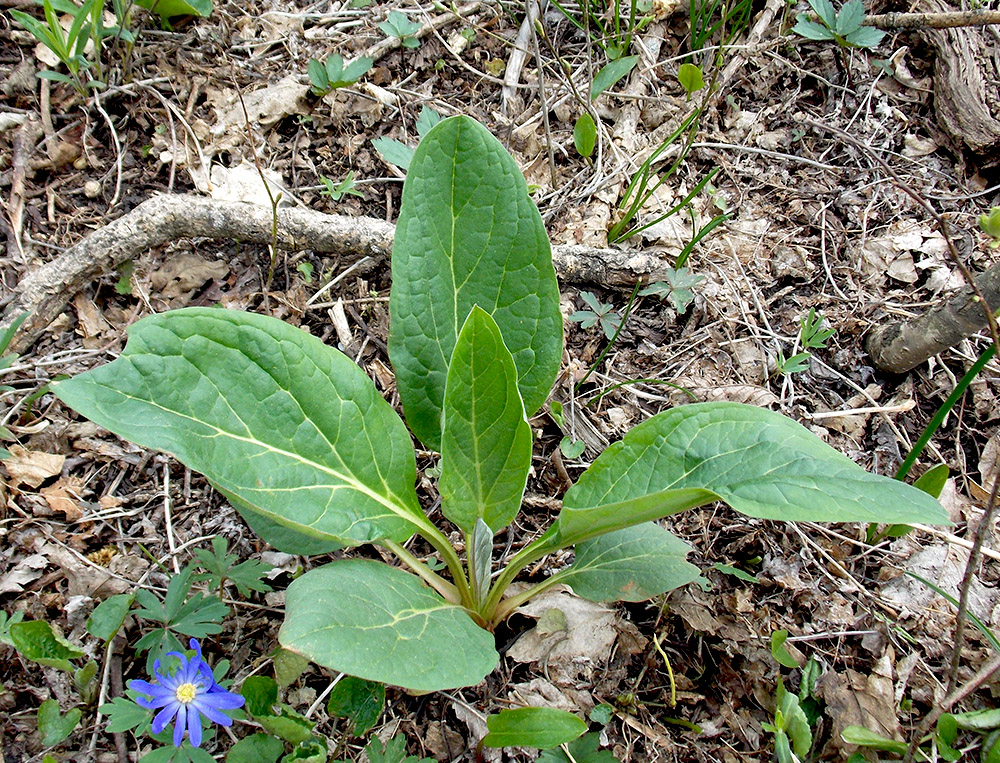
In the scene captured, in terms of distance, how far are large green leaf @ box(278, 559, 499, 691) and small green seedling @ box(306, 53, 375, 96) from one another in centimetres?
209

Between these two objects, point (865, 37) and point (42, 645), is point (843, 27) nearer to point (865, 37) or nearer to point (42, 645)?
point (865, 37)

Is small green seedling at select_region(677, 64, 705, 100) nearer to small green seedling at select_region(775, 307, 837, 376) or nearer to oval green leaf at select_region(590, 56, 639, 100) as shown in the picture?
oval green leaf at select_region(590, 56, 639, 100)

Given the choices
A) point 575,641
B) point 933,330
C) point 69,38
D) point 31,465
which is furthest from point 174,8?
point 933,330

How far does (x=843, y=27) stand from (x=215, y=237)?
2838 mm

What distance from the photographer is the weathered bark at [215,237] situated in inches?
92.0

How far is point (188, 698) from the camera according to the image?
1.59 meters

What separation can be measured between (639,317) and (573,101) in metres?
1.13

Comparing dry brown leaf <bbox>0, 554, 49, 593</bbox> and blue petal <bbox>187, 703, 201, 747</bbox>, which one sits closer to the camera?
blue petal <bbox>187, 703, 201, 747</bbox>

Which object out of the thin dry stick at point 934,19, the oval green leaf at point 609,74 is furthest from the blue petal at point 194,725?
the thin dry stick at point 934,19

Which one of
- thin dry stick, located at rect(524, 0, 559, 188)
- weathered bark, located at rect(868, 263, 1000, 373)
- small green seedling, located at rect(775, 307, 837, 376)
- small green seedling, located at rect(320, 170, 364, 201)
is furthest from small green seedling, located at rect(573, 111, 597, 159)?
weathered bark, located at rect(868, 263, 1000, 373)

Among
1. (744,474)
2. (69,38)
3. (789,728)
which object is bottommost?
(789,728)

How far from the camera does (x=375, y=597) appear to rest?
1.55 m

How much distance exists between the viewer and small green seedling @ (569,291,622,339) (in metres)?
2.45

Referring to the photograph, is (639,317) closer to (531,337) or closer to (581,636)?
(531,337)
